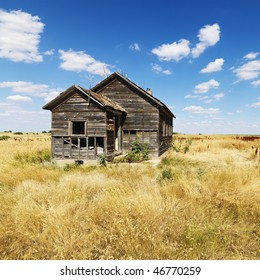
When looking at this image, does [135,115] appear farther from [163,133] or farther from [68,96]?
[68,96]

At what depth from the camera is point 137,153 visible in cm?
1723

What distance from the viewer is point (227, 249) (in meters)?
3.95

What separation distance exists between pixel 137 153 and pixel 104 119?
165 inches

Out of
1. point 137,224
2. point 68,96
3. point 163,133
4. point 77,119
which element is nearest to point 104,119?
point 77,119

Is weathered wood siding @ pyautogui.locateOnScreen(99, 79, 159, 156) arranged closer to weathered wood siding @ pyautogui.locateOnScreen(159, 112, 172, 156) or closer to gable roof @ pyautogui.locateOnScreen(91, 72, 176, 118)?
gable roof @ pyautogui.locateOnScreen(91, 72, 176, 118)

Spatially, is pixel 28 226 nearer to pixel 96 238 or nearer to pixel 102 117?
pixel 96 238

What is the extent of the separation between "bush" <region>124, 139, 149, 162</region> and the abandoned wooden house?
1.08 ft

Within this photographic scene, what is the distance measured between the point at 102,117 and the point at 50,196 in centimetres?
888

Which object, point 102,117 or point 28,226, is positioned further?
point 102,117

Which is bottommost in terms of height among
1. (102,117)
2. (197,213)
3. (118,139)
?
(197,213)
